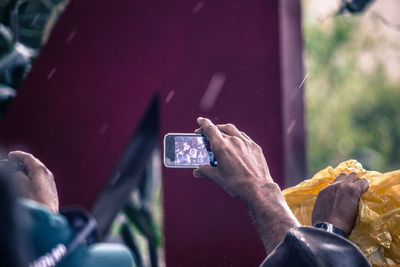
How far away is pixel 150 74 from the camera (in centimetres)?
149

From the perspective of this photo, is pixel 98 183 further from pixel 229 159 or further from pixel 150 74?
pixel 229 159

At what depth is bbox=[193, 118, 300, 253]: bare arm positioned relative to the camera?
0.82m

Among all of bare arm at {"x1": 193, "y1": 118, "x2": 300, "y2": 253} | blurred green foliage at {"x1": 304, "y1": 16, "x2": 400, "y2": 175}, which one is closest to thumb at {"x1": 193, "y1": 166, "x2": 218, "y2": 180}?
bare arm at {"x1": 193, "y1": 118, "x2": 300, "y2": 253}

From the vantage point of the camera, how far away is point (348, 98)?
34.9 feet

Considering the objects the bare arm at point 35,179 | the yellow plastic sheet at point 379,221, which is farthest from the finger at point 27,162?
the yellow plastic sheet at point 379,221

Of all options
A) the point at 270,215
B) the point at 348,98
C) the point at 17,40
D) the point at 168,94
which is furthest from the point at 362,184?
the point at 348,98

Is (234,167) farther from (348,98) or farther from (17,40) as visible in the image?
(348,98)

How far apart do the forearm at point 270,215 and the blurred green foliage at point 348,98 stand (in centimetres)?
915

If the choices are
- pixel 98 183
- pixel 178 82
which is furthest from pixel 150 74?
pixel 98 183

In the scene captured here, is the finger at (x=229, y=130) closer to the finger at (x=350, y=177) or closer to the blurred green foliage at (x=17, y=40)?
the finger at (x=350, y=177)

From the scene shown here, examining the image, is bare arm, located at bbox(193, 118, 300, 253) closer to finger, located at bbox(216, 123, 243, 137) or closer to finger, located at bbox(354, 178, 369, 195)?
finger, located at bbox(216, 123, 243, 137)

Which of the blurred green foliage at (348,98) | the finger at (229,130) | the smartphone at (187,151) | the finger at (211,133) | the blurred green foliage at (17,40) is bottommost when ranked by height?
the blurred green foliage at (348,98)

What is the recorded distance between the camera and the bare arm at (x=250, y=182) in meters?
0.82

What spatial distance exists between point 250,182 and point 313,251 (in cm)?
18
